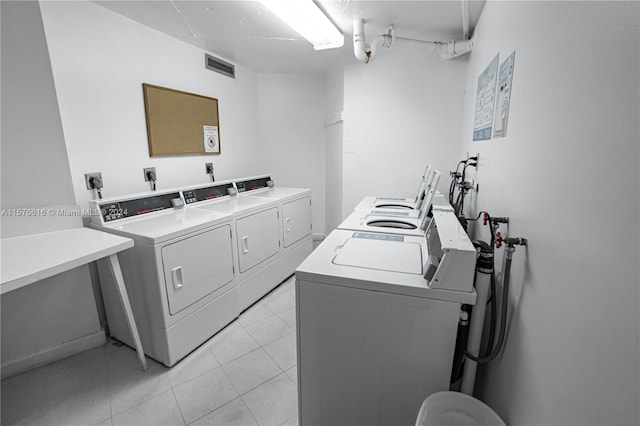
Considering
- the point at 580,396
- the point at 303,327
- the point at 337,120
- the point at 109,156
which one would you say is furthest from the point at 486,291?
the point at 337,120

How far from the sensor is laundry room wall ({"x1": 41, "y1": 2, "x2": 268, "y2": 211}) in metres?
1.83

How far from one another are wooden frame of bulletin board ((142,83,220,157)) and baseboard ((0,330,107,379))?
147 centimetres

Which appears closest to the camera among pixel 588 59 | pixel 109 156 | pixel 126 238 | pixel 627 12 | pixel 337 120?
pixel 627 12

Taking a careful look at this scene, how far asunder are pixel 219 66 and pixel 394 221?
8.15 feet

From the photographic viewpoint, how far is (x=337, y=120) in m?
3.44

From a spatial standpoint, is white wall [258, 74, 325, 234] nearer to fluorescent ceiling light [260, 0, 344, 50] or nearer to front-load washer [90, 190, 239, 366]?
fluorescent ceiling light [260, 0, 344, 50]

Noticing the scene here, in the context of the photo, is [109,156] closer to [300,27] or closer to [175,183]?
[175,183]

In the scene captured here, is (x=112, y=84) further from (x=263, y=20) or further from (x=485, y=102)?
(x=485, y=102)

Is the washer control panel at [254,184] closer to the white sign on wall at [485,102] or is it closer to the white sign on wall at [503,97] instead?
the white sign on wall at [485,102]

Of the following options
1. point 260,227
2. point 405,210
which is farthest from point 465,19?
point 260,227

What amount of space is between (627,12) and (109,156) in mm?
2675

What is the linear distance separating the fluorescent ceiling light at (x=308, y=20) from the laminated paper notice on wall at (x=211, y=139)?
1.32 m

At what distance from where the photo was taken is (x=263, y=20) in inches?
88.4

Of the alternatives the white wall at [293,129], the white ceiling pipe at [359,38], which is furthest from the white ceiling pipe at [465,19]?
the white wall at [293,129]
